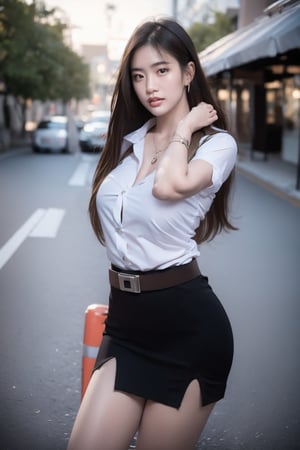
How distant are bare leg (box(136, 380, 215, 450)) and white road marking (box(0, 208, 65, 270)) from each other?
5.83m

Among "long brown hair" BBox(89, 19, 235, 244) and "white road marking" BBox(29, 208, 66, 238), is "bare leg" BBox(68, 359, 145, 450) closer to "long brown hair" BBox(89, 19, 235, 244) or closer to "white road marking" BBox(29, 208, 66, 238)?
"long brown hair" BBox(89, 19, 235, 244)

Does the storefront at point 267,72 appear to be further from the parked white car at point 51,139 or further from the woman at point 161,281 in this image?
the woman at point 161,281

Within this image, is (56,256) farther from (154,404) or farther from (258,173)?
(258,173)

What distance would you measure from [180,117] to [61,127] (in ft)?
97.3

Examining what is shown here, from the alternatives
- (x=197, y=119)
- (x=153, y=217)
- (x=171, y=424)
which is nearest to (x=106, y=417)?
(x=171, y=424)

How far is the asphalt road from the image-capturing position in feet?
12.4

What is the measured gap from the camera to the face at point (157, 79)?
2373 millimetres

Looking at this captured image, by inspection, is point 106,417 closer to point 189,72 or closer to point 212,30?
point 189,72

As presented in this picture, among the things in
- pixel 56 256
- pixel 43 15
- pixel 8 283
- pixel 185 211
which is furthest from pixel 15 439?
pixel 43 15

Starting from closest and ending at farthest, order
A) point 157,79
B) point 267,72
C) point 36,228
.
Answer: point 157,79
point 36,228
point 267,72

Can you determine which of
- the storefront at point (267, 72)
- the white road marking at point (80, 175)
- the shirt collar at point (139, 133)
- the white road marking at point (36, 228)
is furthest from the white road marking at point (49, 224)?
the shirt collar at point (139, 133)

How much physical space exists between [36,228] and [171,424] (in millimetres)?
8614

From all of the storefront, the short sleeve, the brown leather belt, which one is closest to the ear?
the short sleeve

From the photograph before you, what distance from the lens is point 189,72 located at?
2.45m
